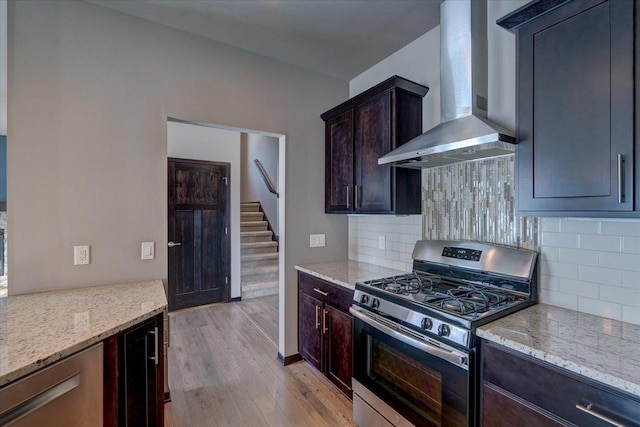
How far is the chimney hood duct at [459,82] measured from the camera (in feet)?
5.98

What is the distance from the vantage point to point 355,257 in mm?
3141

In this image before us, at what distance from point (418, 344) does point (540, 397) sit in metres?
0.53

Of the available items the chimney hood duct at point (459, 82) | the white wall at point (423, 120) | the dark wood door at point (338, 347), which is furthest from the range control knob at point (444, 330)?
the white wall at point (423, 120)

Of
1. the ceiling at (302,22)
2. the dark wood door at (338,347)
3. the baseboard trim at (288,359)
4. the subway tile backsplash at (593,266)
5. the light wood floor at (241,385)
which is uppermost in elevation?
the ceiling at (302,22)

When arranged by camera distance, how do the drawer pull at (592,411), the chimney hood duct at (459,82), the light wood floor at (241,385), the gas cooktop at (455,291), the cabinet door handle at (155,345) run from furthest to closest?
the light wood floor at (241,385) < the chimney hood duct at (459,82) < the cabinet door handle at (155,345) < the gas cooktop at (455,291) < the drawer pull at (592,411)

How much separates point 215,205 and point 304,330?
2.59 m

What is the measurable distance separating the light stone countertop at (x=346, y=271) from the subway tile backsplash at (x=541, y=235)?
0.61 ft

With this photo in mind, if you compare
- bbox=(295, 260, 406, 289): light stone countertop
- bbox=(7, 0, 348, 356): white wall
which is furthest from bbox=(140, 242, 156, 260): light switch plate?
bbox=(295, 260, 406, 289): light stone countertop

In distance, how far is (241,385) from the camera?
2.49m

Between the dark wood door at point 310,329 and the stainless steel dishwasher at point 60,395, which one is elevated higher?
the stainless steel dishwasher at point 60,395

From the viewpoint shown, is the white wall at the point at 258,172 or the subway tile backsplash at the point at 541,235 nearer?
the subway tile backsplash at the point at 541,235

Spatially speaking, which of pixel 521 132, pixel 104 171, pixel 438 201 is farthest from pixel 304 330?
pixel 521 132

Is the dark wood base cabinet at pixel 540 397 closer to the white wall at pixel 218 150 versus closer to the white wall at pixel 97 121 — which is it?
the white wall at pixel 97 121

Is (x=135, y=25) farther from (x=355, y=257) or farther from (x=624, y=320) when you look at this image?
(x=624, y=320)
